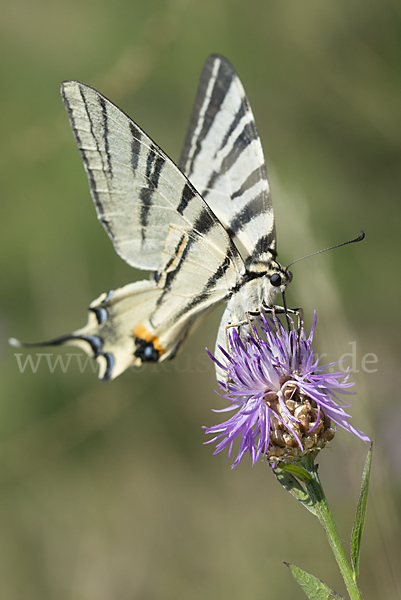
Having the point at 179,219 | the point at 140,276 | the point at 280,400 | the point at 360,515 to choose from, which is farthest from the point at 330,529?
the point at 140,276

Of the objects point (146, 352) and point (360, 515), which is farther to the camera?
point (146, 352)

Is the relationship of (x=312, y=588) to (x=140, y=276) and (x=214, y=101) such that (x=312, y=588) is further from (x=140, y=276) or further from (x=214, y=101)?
(x=140, y=276)

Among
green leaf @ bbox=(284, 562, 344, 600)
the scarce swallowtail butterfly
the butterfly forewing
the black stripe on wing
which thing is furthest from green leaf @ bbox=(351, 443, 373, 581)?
the black stripe on wing

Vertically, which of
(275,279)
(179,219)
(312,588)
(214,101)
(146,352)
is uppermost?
(214,101)

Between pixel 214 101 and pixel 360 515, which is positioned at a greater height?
pixel 214 101

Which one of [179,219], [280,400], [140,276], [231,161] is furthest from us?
[140,276]

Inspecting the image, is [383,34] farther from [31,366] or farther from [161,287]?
[31,366]

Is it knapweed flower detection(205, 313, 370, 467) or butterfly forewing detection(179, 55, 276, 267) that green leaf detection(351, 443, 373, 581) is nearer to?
knapweed flower detection(205, 313, 370, 467)

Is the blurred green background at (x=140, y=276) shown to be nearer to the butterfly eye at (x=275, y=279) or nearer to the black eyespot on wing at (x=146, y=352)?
the butterfly eye at (x=275, y=279)
